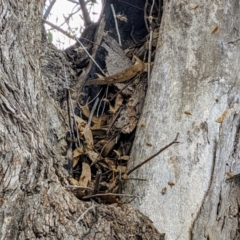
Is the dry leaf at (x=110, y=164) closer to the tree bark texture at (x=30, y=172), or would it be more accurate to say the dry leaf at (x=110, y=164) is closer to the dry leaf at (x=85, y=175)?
the dry leaf at (x=85, y=175)

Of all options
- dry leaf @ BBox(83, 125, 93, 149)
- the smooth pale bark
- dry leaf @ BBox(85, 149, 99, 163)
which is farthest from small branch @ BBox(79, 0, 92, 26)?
dry leaf @ BBox(85, 149, 99, 163)

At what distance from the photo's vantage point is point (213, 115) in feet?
4.93

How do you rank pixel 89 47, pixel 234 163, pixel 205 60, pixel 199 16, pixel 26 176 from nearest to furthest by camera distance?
pixel 26 176 → pixel 234 163 → pixel 205 60 → pixel 199 16 → pixel 89 47

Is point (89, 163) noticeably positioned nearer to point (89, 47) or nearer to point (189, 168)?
point (189, 168)

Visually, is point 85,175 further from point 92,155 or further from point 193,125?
point 193,125

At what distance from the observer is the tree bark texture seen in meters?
1.07

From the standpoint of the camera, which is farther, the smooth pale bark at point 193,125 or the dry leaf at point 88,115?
the dry leaf at point 88,115

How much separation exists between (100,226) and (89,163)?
0.43 m

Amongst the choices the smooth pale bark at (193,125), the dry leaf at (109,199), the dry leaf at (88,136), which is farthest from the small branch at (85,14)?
the dry leaf at (109,199)

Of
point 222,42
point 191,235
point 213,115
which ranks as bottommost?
point 191,235

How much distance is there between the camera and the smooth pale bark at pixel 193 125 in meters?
1.33

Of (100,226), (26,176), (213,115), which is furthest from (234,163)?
(26,176)

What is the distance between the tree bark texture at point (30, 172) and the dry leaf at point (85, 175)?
9.5 inches

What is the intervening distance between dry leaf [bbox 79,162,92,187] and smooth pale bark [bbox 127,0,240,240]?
152 mm
